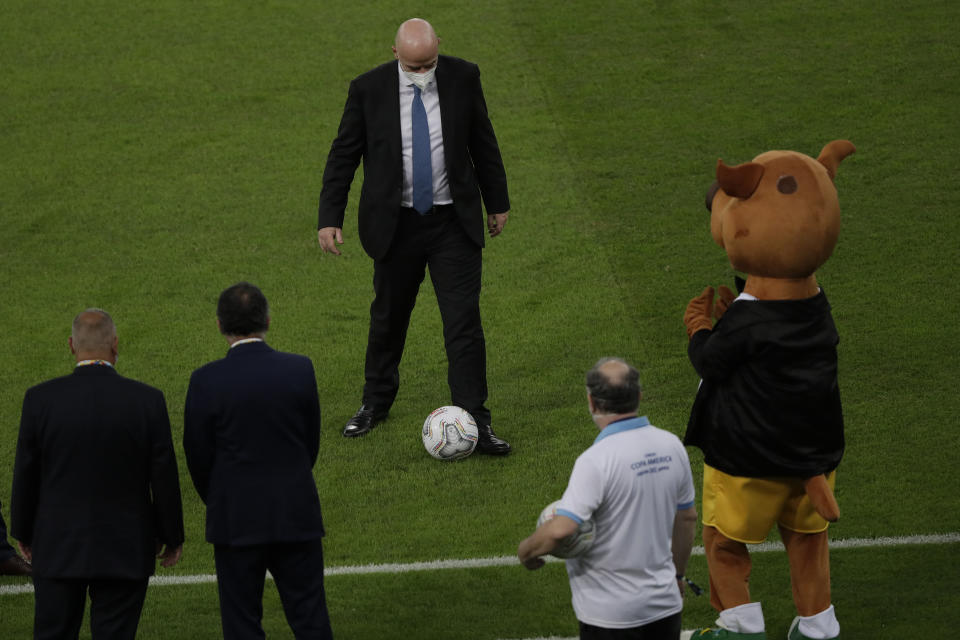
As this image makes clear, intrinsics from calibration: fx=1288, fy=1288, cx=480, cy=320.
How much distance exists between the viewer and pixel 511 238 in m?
10.9

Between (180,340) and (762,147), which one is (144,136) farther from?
(762,147)

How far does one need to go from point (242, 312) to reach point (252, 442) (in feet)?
1.61

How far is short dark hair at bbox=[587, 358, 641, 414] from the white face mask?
3304mm

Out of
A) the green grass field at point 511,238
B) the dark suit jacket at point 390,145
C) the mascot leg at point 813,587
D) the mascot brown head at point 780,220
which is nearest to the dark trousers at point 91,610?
the green grass field at point 511,238

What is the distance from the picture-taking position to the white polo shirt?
13.9 feet

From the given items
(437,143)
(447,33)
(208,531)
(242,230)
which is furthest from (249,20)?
(208,531)

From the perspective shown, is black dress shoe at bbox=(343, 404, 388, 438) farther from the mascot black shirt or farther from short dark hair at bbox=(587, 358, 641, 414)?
short dark hair at bbox=(587, 358, 641, 414)

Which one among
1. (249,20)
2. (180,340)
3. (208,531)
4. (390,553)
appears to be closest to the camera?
(208,531)

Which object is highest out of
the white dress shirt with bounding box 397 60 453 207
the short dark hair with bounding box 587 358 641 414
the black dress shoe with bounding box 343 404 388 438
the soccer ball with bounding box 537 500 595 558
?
the white dress shirt with bounding box 397 60 453 207

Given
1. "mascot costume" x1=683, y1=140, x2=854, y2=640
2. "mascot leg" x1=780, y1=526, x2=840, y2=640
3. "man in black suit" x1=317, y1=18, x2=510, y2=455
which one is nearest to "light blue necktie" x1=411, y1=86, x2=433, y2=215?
"man in black suit" x1=317, y1=18, x2=510, y2=455

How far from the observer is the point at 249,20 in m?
14.9

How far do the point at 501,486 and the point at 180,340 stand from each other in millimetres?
3281

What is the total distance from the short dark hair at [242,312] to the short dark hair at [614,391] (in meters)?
1.35

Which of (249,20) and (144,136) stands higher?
(249,20)
